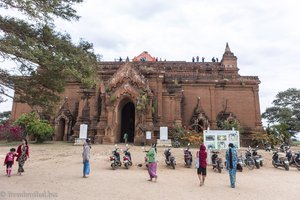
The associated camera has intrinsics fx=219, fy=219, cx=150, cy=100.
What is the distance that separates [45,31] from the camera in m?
7.68

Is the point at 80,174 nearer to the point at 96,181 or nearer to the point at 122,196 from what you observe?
the point at 96,181

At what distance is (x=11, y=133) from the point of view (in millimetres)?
22203

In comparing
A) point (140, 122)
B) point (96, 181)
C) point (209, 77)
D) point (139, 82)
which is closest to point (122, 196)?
point (96, 181)

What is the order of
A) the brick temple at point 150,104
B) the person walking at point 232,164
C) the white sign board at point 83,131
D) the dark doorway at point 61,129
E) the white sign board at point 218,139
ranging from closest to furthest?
the person walking at point 232,164, the white sign board at point 218,139, the white sign board at point 83,131, the brick temple at point 150,104, the dark doorway at point 61,129

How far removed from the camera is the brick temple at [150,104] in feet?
68.1

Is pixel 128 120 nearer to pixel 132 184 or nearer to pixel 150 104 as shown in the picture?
pixel 150 104

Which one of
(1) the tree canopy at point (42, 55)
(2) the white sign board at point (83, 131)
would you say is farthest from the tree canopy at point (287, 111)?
(1) the tree canopy at point (42, 55)

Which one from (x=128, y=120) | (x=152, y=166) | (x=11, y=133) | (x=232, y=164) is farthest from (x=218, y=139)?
(x=11, y=133)

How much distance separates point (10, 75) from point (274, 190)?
10333 mm

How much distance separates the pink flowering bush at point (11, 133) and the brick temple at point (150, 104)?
12.5 feet

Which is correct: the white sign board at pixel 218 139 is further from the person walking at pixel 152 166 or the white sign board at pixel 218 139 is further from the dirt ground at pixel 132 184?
the person walking at pixel 152 166

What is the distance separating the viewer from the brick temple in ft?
68.1

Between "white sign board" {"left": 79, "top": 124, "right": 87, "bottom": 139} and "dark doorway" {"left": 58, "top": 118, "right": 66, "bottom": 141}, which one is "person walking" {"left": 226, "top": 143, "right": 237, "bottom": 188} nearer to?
"white sign board" {"left": 79, "top": 124, "right": 87, "bottom": 139}

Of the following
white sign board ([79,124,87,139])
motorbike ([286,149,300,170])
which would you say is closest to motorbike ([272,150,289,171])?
motorbike ([286,149,300,170])
